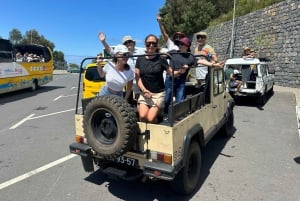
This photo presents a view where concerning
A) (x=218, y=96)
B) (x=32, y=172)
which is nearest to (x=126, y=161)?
(x=32, y=172)

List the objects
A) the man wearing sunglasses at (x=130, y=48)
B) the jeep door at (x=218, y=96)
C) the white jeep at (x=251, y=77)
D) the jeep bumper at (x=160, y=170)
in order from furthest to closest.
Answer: the white jeep at (x=251, y=77)
the jeep door at (x=218, y=96)
the man wearing sunglasses at (x=130, y=48)
the jeep bumper at (x=160, y=170)

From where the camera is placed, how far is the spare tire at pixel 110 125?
3348mm

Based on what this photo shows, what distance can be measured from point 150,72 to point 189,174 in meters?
1.51

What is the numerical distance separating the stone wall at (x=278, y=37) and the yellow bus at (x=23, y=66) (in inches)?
552

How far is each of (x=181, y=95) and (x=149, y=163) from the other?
1.65 metres

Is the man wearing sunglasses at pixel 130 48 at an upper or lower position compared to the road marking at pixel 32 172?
upper

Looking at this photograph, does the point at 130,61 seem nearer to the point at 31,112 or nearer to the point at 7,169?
the point at 7,169

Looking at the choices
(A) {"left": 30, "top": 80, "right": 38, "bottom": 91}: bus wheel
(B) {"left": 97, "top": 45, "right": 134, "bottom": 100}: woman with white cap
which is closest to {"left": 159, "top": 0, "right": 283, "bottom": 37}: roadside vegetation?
(A) {"left": 30, "top": 80, "right": 38, "bottom": 91}: bus wheel

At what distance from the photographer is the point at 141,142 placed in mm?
3561

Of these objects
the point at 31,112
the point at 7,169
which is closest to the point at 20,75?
the point at 31,112

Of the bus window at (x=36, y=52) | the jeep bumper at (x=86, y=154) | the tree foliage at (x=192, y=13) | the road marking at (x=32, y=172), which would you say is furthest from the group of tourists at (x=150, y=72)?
the tree foliage at (x=192, y=13)

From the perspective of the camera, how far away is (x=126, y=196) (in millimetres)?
3887

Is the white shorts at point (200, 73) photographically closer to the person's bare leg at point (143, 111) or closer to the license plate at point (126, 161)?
the person's bare leg at point (143, 111)

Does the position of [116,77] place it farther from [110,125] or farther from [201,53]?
[201,53]
